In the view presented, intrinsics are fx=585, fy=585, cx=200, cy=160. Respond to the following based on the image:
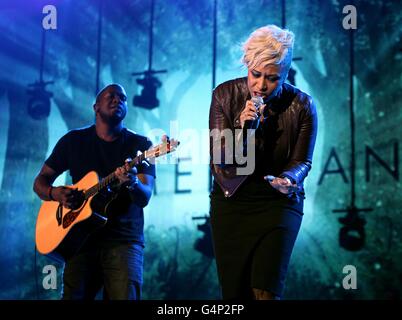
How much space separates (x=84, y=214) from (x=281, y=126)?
4.85 ft

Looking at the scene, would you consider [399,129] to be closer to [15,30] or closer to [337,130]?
[337,130]

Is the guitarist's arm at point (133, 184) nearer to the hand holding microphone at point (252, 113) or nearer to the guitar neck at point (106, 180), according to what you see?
the guitar neck at point (106, 180)

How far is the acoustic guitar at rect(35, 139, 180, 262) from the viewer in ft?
11.5

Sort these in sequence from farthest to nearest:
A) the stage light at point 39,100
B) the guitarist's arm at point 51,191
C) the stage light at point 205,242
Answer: the stage light at point 39,100 < the stage light at point 205,242 < the guitarist's arm at point 51,191

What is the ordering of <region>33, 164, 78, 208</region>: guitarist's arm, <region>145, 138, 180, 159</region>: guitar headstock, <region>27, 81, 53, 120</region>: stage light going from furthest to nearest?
<region>27, 81, 53, 120</region>: stage light
<region>33, 164, 78, 208</region>: guitarist's arm
<region>145, 138, 180, 159</region>: guitar headstock

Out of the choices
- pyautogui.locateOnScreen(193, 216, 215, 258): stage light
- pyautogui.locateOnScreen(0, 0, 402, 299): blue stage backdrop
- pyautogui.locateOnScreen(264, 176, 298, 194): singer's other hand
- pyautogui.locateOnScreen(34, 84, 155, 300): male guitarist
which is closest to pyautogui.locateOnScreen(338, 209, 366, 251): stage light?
pyautogui.locateOnScreen(0, 0, 402, 299): blue stage backdrop

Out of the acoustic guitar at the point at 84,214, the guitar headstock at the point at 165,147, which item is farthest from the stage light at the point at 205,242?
the guitar headstock at the point at 165,147

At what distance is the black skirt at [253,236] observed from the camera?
2646 millimetres

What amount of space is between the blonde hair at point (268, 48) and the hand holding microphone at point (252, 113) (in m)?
0.17

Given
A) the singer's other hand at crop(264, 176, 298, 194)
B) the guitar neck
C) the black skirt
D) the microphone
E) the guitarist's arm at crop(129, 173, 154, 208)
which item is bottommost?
the black skirt

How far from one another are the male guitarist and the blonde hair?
1166mm

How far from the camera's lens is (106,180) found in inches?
143

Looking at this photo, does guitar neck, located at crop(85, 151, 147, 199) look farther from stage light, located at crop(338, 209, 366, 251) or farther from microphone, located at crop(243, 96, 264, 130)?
stage light, located at crop(338, 209, 366, 251)

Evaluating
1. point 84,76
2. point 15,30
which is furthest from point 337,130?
point 15,30
